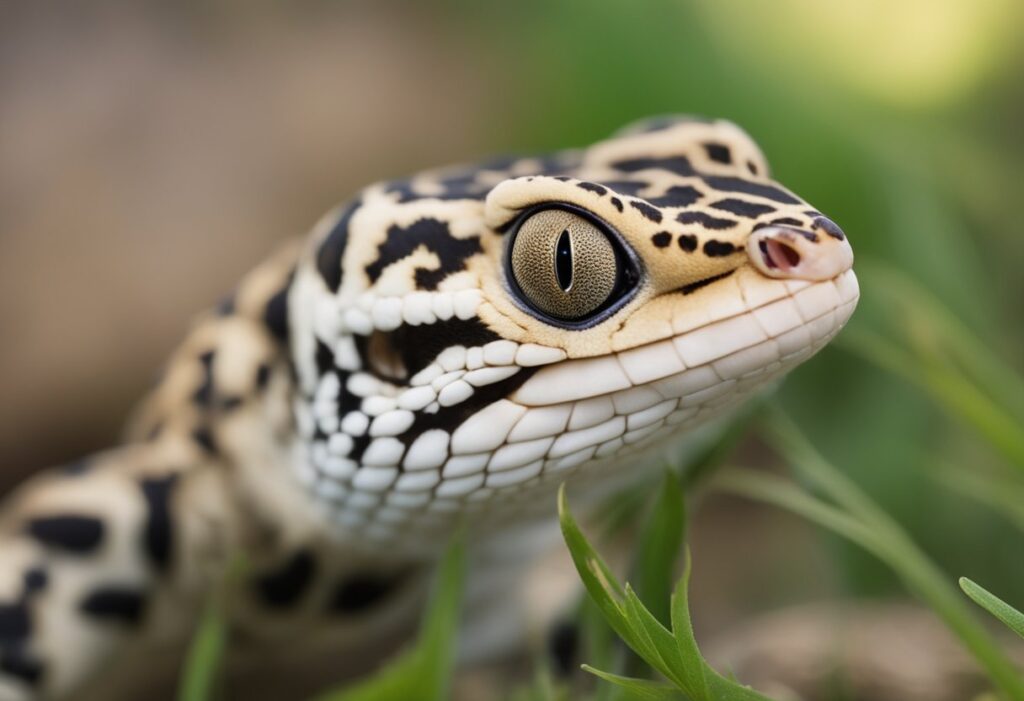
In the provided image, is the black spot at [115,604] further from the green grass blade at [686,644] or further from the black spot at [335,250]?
the green grass blade at [686,644]

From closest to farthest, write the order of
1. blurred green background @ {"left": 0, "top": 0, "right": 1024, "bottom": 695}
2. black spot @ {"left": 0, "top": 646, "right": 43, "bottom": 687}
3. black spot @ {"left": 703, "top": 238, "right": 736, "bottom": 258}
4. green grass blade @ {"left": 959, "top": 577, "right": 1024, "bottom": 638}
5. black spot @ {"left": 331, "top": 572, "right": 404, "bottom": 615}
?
green grass blade @ {"left": 959, "top": 577, "right": 1024, "bottom": 638} → black spot @ {"left": 703, "top": 238, "right": 736, "bottom": 258} → black spot @ {"left": 0, "top": 646, "right": 43, "bottom": 687} → black spot @ {"left": 331, "top": 572, "right": 404, "bottom": 615} → blurred green background @ {"left": 0, "top": 0, "right": 1024, "bottom": 695}

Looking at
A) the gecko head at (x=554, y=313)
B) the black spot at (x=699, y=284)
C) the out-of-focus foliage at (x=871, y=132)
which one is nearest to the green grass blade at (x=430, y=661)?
the gecko head at (x=554, y=313)

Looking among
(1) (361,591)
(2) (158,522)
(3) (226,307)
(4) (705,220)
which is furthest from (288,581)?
(4) (705,220)

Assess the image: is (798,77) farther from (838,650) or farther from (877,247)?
(838,650)

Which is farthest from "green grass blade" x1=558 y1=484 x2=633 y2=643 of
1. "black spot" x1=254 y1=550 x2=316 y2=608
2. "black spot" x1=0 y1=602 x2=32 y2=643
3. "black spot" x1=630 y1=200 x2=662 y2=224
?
"black spot" x1=0 y1=602 x2=32 y2=643

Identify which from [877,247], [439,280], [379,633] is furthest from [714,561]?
[439,280]

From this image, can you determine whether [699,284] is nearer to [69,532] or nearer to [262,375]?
[262,375]

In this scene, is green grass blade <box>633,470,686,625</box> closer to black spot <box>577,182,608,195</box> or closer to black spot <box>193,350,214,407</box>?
black spot <box>577,182,608,195</box>
